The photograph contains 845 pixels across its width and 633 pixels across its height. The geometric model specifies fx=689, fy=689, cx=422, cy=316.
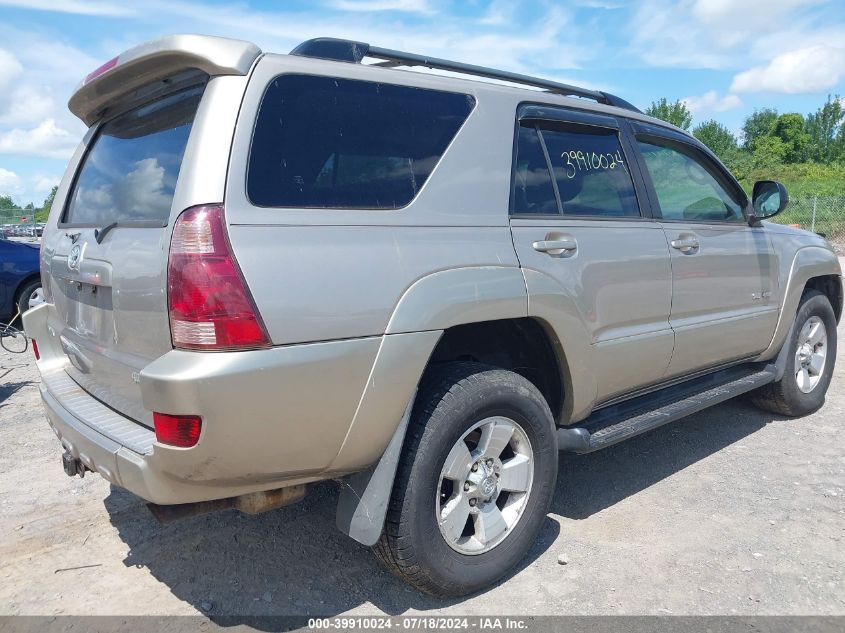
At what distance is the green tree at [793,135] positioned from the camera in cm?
6278

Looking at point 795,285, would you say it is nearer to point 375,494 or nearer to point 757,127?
point 375,494

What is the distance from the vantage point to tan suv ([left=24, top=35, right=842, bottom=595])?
2.13 meters

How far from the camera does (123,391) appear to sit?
2.52 m

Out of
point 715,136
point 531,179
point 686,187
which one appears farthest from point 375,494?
point 715,136

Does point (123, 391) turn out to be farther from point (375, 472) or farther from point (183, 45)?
point (183, 45)

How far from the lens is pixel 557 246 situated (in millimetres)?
2930

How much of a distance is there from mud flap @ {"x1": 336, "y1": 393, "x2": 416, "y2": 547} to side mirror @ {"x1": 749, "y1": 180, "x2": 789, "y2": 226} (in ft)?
9.91

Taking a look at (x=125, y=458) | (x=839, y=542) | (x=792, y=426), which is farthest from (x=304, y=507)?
(x=792, y=426)

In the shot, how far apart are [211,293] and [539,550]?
6.37ft

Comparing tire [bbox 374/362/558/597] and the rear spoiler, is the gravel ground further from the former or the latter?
the rear spoiler

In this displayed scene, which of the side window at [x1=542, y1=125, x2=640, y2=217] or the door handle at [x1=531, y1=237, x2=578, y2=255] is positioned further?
the side window at [x1=542, y1=125, x2=640, y2=217]

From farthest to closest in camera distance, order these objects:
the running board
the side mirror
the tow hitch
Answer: the side mirror → the running board → the tow hitch

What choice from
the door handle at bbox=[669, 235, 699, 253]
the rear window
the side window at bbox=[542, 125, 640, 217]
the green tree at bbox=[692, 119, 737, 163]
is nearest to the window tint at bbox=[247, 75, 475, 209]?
the rear window

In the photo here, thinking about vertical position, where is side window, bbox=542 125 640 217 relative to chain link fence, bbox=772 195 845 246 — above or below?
above
